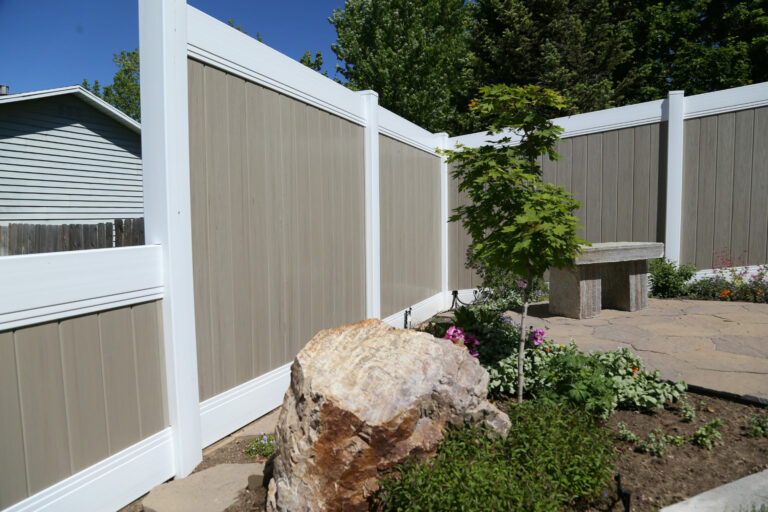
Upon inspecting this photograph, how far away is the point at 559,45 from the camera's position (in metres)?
13.4

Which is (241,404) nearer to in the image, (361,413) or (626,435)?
(361,413)

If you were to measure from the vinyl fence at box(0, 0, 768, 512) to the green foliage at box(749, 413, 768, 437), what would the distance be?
3.37 m

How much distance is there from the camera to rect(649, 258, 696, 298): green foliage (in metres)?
7.34

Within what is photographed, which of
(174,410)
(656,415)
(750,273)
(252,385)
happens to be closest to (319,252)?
(252,385)

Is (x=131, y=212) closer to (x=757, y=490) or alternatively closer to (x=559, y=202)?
(x=559, y=202)

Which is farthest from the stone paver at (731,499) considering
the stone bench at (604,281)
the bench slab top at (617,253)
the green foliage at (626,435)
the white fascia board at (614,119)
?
the white fascia board at (614,119)

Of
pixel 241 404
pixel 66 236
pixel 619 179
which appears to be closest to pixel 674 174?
pixel 619 179

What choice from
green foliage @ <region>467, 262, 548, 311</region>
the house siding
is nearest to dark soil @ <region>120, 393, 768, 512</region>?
green foliage @ <region>467, 262, 548, 311</region>

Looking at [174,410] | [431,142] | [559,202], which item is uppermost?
[431,142]

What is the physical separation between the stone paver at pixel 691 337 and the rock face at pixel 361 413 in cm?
219

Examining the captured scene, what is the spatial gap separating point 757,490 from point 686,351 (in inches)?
96.2

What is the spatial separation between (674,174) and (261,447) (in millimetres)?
7152

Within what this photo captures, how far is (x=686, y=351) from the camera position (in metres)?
4.55

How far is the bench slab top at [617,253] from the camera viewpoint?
224 inches
